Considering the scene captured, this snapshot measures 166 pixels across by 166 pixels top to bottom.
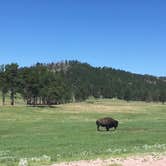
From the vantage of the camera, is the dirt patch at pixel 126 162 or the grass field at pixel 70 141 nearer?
the dirt patch at pixel 126 162

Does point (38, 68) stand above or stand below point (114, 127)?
above

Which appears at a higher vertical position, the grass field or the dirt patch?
the dirt patch

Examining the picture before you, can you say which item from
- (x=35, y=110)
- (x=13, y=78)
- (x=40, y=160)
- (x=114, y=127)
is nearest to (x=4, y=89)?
(x=13, y=78)

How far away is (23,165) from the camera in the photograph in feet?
56.2

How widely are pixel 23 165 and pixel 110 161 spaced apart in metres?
3.04

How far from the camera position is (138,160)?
18.0 meters

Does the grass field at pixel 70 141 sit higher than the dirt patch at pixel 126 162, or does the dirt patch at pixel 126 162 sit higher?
the dirt patch at pixel 126 162

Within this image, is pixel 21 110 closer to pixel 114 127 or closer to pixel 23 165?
pixel 114 127

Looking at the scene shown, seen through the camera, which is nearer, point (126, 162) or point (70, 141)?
point (126, 162)

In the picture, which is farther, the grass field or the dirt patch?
the grass field

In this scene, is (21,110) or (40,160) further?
(21,110)

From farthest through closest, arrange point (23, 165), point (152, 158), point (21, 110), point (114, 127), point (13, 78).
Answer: point (13, 78) < point (21, 110) < point (114, 127) < point (152, 158) < point (23, 165)

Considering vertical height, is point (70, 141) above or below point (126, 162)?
below

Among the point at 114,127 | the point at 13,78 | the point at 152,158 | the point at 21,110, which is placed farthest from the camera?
the point at 13,78
